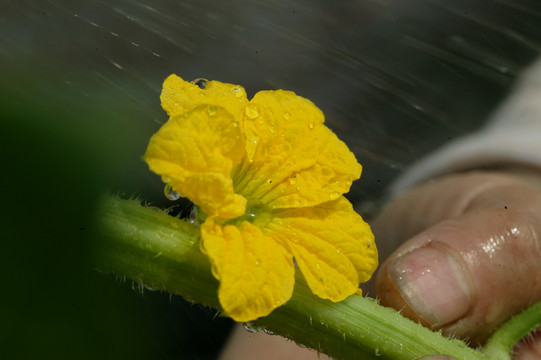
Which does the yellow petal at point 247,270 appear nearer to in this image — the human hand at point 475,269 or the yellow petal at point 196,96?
the yellow petal at point 196,96

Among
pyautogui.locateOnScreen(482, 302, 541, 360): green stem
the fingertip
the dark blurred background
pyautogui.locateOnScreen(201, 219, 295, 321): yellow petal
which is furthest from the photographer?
the fingertip

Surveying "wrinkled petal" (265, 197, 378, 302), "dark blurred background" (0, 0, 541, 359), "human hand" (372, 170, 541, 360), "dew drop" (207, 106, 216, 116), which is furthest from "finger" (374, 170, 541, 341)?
"dew drop" (207, 106, 216, 116)

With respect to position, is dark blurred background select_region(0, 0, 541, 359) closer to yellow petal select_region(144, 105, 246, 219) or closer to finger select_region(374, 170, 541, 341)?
yellow petal select_region(144, 105, 246, 219)

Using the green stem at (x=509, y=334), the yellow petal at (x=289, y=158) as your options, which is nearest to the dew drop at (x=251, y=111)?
the yellow petal at (x=289, y=158)

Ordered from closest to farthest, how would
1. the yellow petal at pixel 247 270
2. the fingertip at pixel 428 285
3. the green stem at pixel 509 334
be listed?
the yellow petal at pixel 247 270
the green stem at pixel 509 334
the fingertip at pixel 428 285

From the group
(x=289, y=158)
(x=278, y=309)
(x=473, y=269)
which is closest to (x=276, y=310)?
(x=278, y=309)

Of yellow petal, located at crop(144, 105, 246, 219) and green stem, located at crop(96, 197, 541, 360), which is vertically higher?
yellow petal, located at crop(144, 105, 246, 219)
